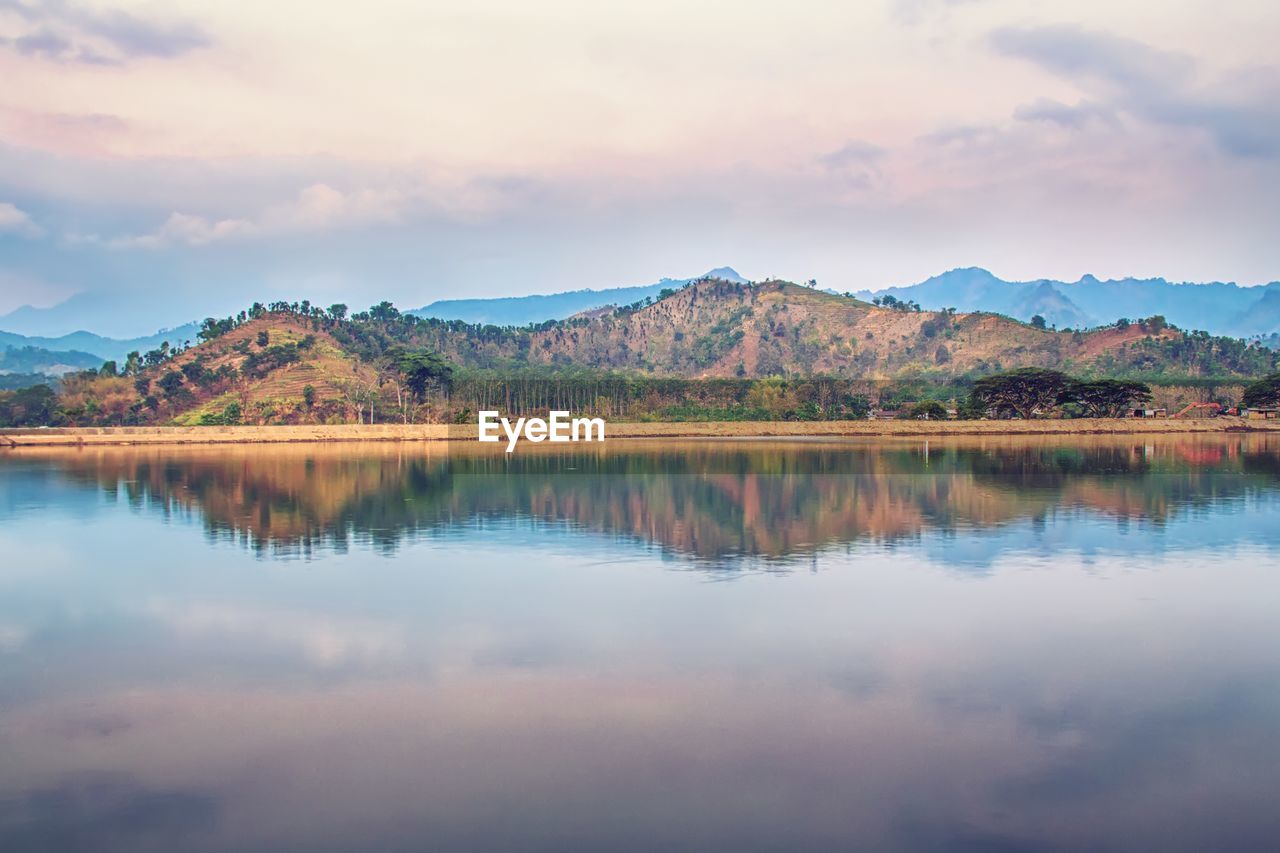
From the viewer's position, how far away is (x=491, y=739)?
1185 cm

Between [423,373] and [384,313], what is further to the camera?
[384,313]

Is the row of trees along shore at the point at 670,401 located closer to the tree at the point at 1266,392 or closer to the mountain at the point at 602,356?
the tree at the point at 1266,392

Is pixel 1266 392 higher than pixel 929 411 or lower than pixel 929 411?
higher

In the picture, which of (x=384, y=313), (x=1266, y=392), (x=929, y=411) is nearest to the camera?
(x=1266, y=392)

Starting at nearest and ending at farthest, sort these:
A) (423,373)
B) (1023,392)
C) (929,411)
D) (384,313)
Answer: (1023,392)
(929,411)
(423,373)
(384,313)

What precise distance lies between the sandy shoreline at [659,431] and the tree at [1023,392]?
297 cm

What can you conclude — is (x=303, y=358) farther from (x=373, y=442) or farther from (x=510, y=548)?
(x=510, y=548)

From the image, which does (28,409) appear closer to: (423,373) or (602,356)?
(423,373)

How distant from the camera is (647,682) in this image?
14.0 meters

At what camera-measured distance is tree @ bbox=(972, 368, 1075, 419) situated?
306ft

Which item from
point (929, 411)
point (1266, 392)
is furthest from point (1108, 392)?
point (1266, 392)

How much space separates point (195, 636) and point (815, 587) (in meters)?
11.3

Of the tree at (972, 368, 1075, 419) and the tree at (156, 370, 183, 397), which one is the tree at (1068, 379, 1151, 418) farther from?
the tree at (156, 370, 183, 397)

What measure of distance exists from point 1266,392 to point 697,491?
3100 inches
